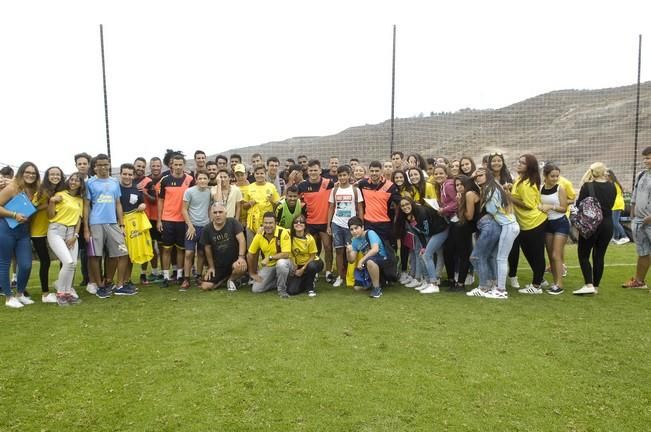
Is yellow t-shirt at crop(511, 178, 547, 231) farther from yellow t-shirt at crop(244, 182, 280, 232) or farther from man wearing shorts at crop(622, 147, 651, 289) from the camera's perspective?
yellow t-shirt at crop(244, 182, 280, 232)

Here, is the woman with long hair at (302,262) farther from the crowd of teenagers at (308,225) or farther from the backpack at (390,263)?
the backpack at (390,263)

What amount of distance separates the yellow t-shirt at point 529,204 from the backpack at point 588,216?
0.37 m

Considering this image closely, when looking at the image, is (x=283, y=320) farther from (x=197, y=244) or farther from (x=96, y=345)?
(x=197, y=244)

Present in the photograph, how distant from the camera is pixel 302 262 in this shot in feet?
19.9

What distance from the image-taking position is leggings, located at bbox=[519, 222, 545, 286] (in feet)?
18.7

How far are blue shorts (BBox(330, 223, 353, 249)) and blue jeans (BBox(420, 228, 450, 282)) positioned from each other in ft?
3.31

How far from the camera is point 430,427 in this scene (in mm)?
2580

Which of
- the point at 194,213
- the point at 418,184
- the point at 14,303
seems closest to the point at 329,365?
the point at 418,184

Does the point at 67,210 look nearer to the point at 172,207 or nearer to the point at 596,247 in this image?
Answer: the point at 172,207

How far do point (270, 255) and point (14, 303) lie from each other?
2.88 meters

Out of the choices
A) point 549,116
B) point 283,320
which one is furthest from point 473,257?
point 549,116

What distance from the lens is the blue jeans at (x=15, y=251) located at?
5180 mm

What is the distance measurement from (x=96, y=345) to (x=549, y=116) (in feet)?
77.9

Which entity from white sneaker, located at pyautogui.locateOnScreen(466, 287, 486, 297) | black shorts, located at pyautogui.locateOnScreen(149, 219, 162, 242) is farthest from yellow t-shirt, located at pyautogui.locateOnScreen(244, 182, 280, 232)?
white sneaker, located at pyautogui.locateOnScreen(466, 287, 486, 297)
